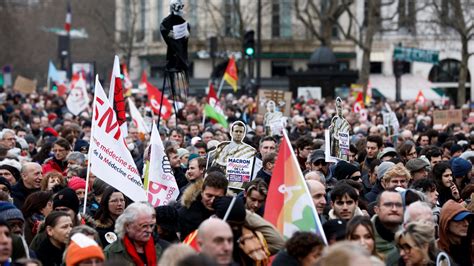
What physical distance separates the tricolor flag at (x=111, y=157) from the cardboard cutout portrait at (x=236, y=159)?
1.82 m

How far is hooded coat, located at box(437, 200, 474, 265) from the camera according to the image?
9.27 m

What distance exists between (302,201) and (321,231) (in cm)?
30

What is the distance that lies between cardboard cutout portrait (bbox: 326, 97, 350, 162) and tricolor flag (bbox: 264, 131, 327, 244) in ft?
16.4

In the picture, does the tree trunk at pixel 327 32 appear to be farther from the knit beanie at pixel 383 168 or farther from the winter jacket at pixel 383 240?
the winter jacket at pixel 383 240

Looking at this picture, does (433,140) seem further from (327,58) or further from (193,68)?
(193,68)

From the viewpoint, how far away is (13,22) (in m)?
73.0

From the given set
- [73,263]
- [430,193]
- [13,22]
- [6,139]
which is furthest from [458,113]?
[13,22]

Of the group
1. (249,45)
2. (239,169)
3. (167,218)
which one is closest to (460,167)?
(239,169)

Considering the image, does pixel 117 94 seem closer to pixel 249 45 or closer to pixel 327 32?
pixel 249 45

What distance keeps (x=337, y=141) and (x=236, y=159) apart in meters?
1.30

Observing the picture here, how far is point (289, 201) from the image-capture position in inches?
344

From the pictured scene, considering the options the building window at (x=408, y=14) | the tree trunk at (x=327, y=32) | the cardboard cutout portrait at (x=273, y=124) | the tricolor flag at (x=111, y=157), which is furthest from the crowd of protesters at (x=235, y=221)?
the building window at (x=408, y=14)

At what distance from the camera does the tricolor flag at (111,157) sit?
1116 cm

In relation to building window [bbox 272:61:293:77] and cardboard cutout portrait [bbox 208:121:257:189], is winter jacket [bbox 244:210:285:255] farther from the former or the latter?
building window [bbox 272:61:293:77]
